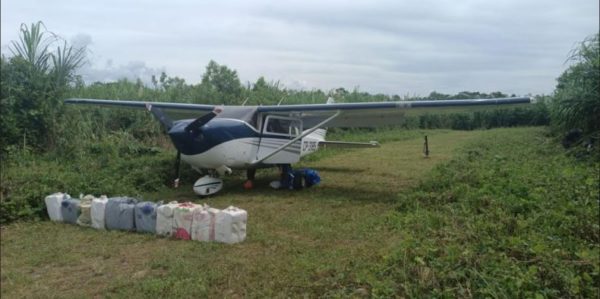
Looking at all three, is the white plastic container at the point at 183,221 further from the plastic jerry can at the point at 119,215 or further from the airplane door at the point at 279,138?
the airplane door at the point at 279,138

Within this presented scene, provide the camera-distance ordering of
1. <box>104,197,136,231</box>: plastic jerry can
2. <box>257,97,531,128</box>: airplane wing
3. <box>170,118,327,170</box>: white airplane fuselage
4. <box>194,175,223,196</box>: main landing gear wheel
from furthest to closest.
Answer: <box>194,175,223,196</box>: main landing gear wheel < <box>170,118,327,170</box>: white airplane fuselage < <box>257,97,531,128</box>: airplane wing < <box>104,197,136,231</box>: plastic jerry can

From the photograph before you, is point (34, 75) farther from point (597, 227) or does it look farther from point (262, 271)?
point (597, 227)

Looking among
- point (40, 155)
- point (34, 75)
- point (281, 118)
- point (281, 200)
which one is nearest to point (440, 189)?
point (281, 200)

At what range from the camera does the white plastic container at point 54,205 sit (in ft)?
20.2

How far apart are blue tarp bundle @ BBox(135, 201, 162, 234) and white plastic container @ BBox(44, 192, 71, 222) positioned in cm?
129

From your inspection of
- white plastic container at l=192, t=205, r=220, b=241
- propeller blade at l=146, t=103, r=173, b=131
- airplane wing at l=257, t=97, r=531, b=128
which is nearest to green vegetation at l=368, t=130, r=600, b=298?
airplane wing at l=257, t=97, r=531, b=128

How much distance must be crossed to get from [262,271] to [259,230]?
1.55 meters

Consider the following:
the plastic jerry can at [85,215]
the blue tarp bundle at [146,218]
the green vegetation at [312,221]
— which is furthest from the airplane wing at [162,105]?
the blue tarp bundle at [146,218]

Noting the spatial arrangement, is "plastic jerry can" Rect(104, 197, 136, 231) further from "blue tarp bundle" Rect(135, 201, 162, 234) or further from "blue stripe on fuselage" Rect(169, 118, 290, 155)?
"blue stripe on fuselage" Rect(169, 118, 290, 155)

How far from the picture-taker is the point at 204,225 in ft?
17.0

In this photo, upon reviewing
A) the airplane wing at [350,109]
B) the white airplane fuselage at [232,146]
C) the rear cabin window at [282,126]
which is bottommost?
the white airplane fuselage at [232,146]

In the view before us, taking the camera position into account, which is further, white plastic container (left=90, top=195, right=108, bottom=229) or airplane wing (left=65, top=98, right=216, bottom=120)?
airplane wing (left=65, top=98, right=216, bottom=120)

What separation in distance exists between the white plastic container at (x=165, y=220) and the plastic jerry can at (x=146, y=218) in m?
0.09

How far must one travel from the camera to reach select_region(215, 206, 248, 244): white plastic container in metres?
5.09
